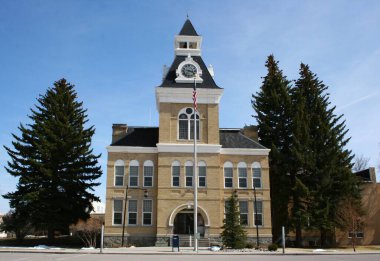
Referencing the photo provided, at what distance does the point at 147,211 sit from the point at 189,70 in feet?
50.2

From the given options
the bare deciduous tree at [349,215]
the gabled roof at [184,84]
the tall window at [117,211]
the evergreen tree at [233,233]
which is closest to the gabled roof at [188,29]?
the gabled roof at [184,84]

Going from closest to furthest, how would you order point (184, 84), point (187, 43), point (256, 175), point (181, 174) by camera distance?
point (181, 174), point (256, 175), point (184, 84), point (187, 43)

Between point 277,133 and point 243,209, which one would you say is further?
point 277,133

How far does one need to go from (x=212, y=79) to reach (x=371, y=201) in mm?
26408

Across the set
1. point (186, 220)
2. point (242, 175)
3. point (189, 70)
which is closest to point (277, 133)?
point (242, 175)

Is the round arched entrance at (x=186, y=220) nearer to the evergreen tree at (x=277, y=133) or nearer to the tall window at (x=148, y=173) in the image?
the tall window at (x=148, y=173)

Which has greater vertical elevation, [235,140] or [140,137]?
[140,137]

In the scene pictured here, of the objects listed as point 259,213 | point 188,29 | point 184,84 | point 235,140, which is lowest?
point 259,213

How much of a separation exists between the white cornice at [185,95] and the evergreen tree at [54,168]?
10914 millimetres

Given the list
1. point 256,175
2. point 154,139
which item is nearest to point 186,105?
point 154,139

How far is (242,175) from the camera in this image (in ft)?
137

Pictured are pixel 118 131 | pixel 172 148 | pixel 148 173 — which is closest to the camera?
pixel 172 148

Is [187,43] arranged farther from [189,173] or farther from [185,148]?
[189,173]

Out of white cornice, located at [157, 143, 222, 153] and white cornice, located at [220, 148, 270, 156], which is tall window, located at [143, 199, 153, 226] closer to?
white cornice, located at [157, 143, 222, 153]
